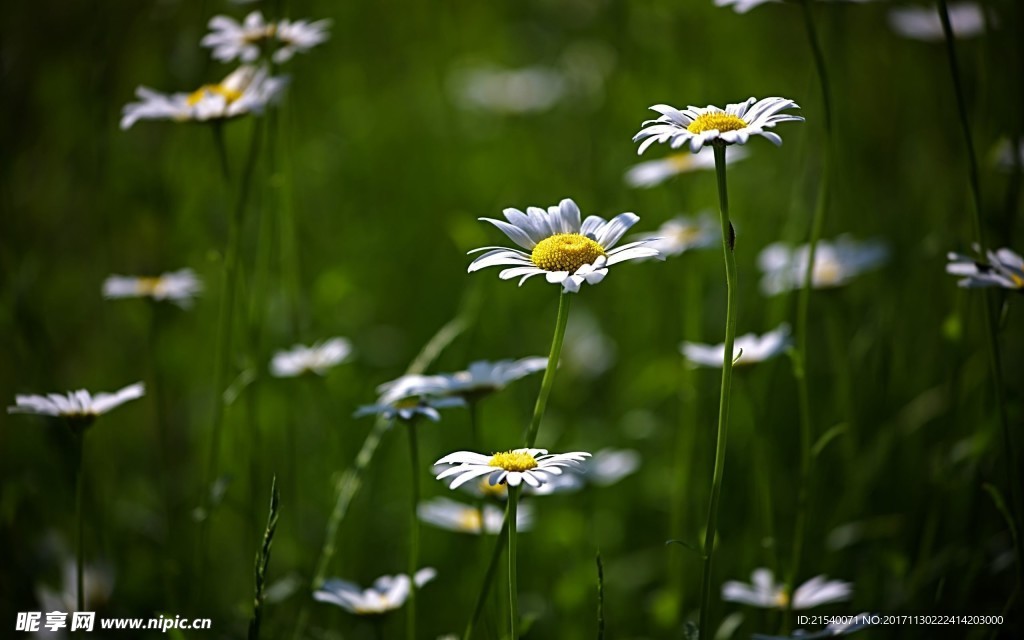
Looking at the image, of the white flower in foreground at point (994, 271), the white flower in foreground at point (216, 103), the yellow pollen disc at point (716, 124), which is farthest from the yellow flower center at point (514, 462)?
the white flower in foreground at point (216, 103)

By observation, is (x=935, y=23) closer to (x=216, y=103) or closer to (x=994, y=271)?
(x=994, y=271)

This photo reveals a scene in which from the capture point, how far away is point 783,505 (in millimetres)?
2236

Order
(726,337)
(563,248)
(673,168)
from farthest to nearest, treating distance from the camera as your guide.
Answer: (673,168) < (563,248) < (726,337)

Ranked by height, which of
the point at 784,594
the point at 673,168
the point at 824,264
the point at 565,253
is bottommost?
the point at 784,594

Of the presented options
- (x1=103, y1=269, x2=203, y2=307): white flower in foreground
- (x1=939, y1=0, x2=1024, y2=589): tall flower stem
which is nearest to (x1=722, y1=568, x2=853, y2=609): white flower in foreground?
(x1=939, y1=0, x2=1024, y2=589): tall flower stem

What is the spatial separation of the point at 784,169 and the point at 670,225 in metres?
1.42

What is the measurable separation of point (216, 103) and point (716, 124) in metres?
0.95

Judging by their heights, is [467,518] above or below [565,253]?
below

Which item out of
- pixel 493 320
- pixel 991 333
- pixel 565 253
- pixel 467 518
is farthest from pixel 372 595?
pixel 493 320

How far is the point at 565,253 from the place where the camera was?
1.19 m

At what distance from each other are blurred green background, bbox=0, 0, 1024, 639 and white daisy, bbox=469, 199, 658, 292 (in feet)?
1.80

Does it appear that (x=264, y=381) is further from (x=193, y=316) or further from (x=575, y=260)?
(x=575, y=260)

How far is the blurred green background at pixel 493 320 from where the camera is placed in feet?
6.20

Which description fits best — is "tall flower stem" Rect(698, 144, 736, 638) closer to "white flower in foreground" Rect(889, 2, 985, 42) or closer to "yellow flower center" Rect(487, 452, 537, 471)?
"yellow flower center" Rect(487, 452, 537, 471)
